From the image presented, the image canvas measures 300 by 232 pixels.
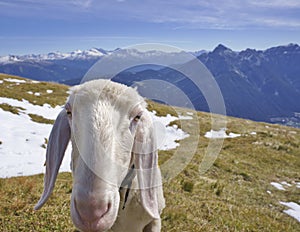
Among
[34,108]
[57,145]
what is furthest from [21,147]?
[34,108]

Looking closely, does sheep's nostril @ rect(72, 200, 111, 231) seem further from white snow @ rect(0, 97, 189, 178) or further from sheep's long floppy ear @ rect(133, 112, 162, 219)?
white snow @ rect(0, 97, 189, 178)

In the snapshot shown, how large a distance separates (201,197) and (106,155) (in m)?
7.67

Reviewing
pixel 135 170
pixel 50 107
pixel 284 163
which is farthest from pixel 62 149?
pixel 50 107

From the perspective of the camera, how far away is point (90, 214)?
8.33 feet

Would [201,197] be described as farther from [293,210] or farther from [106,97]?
[106,97]

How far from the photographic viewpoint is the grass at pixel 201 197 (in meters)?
5.76

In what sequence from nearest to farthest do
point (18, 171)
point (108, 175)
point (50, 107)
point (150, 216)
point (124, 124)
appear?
point (108, 175)
point (124, 124)
point (150, 216)
point (18, 171)
point (50, 107)

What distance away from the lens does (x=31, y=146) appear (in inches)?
531

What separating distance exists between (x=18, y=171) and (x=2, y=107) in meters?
11.3

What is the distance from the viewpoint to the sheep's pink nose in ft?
8.29

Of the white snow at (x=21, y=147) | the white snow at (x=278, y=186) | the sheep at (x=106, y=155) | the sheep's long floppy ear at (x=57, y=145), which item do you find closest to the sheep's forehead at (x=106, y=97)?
the sheep at (x=106, y=155)

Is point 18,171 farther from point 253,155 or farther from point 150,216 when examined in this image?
point 253,155

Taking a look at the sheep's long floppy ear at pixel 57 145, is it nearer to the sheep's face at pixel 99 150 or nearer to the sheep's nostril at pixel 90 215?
the sheep's face at pixel 99 150

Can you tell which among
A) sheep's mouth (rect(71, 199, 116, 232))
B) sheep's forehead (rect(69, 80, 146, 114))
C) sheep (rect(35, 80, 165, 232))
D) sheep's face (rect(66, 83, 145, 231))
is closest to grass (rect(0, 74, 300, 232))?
sheep (rect(35, 80, 165, 232))
